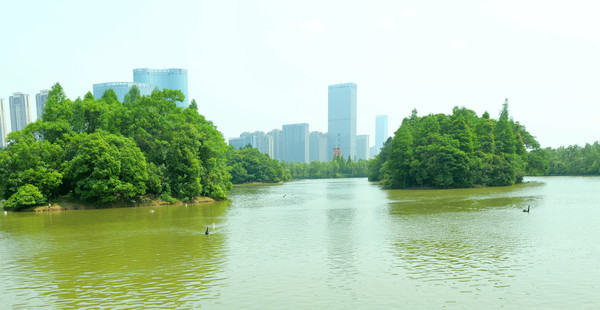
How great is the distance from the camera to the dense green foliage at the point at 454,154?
81875 mm

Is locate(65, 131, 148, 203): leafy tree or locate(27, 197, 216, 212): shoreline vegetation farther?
locate(27, 197, 216, 212): shoreline vegetation

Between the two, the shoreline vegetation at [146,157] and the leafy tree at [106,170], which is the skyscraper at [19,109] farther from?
the leafy tree at [106,170]

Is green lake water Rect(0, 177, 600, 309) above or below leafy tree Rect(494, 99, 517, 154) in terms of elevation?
below

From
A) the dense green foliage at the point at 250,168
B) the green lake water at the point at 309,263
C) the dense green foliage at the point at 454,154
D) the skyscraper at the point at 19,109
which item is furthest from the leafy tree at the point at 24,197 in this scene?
the skyscraper at the point at 19,109

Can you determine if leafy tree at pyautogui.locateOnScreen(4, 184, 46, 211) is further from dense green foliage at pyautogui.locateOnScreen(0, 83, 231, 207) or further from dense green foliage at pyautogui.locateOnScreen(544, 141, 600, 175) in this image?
dense green foliage at pyautogui.locateOnScreen(544, 141, 600, 175)

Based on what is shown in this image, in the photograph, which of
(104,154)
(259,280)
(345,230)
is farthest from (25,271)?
(104,154)

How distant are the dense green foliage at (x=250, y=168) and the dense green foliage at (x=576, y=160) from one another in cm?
8812

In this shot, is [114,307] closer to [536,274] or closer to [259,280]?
[259,280]

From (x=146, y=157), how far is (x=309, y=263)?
133 ft

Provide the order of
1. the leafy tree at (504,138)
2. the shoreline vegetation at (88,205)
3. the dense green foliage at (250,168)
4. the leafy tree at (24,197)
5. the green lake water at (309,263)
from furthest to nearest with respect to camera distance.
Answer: the dense green foliage at (250,168)
the leafy tree at (504,138)
the shoreline vegetation at (88,205)
the leafy tree at (24,197)
the green lake water at (309,263)

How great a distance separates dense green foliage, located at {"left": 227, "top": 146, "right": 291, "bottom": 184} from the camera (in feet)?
439

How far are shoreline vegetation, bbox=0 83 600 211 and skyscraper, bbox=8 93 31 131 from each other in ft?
307

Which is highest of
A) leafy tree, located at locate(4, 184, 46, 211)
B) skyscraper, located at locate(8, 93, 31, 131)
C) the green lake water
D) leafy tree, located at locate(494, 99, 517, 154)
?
skyscraper, located at locate(8, 93, 31, 131)

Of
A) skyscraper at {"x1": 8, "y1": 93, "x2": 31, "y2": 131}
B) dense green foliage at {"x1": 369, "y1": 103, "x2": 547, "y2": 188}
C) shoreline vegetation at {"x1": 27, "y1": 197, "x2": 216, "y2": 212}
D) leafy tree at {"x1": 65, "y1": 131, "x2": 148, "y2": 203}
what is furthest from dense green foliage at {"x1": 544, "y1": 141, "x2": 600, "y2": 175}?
skyscraper at {"x1": 8, "y1": 93, "x2": 31, "y2": 131}
